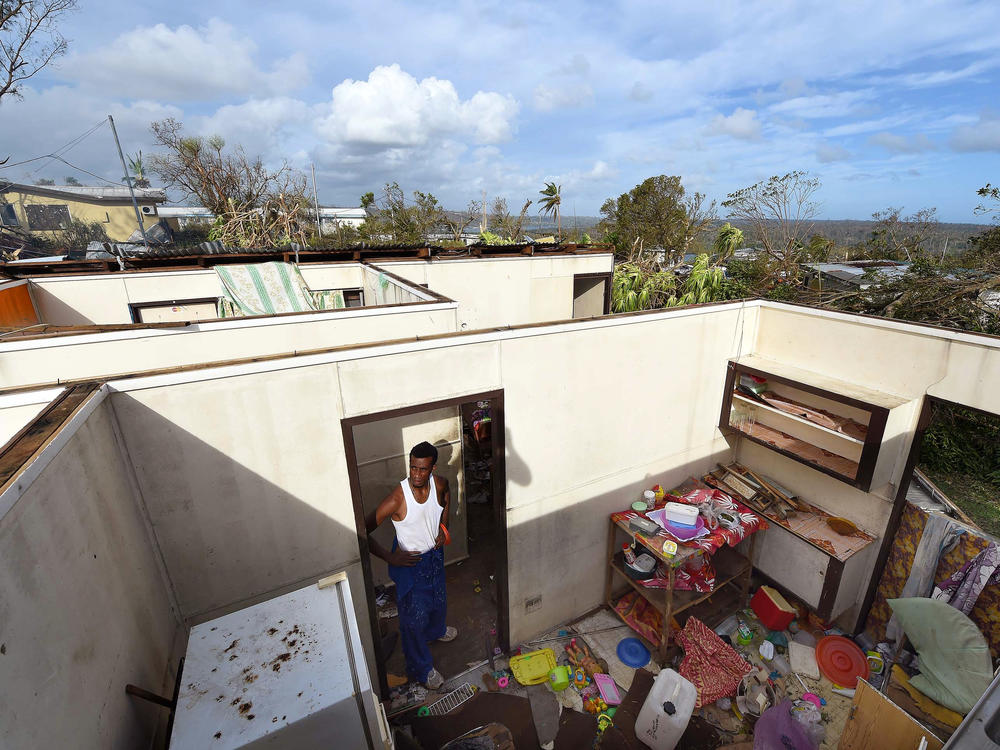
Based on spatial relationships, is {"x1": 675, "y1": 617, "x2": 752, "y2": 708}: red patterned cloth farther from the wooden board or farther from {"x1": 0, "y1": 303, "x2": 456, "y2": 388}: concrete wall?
{"x1": 0, "y1": 303, "x2": 456, "y2": 388}: concrete wall

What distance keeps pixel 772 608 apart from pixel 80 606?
5.47 m

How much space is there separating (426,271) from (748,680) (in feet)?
21.6

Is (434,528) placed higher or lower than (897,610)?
higher

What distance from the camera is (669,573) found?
3.89 metres

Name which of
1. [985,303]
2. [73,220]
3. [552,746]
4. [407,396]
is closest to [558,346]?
[407,396]

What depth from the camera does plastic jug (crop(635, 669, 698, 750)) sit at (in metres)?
3.45

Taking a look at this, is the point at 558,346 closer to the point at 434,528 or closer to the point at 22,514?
the point at 434,528

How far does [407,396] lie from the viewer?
3.16 m

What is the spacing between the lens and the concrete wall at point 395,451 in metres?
4.47

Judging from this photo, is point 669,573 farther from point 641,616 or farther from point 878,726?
point 878,726

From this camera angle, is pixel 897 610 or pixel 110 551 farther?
pixel 897 610

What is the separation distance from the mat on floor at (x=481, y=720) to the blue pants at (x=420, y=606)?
15.9 inches

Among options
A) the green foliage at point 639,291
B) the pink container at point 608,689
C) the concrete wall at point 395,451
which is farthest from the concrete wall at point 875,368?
the green foliage at point 639,291

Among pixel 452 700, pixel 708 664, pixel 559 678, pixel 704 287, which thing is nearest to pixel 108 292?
pixel 452 700
